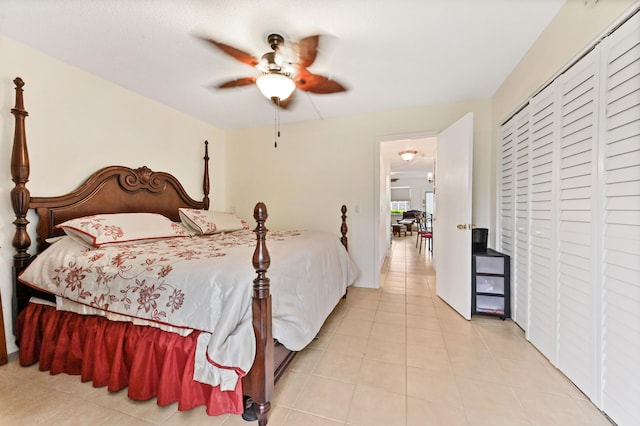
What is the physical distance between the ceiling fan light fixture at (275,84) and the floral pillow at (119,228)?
156 centimetres

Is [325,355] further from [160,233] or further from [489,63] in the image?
[489,63]

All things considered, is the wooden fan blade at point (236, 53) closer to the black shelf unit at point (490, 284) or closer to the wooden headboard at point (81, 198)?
the wooden headboard at point (81, 198)

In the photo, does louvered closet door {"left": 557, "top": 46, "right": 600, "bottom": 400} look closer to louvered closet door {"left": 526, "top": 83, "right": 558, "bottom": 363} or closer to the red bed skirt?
louvered closet door {"left": 526, "top": 83, "right": 558, "bottom": 363}

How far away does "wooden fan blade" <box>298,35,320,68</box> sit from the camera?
1.74m

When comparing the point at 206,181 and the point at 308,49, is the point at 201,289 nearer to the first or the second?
the point at 308,49

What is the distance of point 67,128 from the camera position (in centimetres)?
210

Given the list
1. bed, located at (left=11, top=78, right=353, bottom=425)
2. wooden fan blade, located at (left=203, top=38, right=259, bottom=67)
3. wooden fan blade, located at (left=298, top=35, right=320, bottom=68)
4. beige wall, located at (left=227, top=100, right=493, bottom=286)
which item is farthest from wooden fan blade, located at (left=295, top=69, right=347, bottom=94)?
bed, located at (left=11, top=78, right=353, bottom=425)

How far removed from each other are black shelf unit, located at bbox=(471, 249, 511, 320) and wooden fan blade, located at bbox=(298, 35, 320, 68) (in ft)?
7.75

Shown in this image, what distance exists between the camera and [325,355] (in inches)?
71.1

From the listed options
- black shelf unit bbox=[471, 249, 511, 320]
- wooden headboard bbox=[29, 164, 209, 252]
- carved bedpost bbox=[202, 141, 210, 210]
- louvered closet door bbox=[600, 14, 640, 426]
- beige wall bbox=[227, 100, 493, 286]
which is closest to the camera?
louvered closet door bbox=[600, 14, 640, 426]

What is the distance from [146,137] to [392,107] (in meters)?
2.96

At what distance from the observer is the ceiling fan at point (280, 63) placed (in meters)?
1.78

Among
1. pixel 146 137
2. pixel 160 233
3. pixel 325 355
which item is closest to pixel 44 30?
pixel 146 137

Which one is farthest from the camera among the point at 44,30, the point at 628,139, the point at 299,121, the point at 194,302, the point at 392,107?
the point at 299,121
